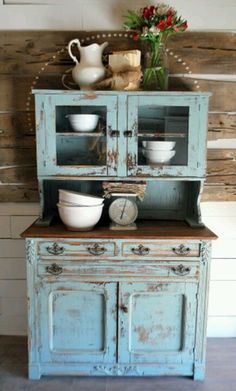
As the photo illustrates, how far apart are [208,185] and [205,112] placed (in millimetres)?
566

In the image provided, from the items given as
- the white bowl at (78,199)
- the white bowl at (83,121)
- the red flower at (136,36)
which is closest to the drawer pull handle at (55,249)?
the white bowl at (78,199)

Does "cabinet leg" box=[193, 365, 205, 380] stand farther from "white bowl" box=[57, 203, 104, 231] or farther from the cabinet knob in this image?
the cabinet knob

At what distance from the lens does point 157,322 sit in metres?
2.16

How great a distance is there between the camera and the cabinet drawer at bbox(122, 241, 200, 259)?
2104 mm

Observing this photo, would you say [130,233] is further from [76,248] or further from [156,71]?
[156,71]

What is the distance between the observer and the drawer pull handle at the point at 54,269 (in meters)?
2.11

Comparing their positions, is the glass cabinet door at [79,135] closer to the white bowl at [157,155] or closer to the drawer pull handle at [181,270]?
the white bowl at [157,155]

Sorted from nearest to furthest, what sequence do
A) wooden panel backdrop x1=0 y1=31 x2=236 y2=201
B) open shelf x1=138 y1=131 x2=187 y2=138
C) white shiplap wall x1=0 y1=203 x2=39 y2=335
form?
open shelf x1=138 y1=131 x2=187 y2=138
wooden panel backdrop x1=0 y1=31 x2=236 y2=201
white shiplap wall x1=0 y1=203 x2=39 y2=335

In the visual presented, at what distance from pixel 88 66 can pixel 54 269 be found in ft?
3.77

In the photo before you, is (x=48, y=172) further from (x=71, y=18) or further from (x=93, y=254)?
(x=71, y=18)

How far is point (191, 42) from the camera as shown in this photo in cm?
242

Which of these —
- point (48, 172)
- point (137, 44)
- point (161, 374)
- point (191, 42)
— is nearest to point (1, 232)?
point (48, 172)

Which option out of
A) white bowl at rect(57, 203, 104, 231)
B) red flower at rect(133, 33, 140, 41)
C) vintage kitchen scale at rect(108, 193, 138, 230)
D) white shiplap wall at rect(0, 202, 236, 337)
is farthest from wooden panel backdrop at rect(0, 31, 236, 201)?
vintage kitchen scale at rect(108, 193, 138, 230)

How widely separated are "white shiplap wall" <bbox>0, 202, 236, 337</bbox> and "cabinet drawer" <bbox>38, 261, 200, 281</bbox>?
1.81 ft
